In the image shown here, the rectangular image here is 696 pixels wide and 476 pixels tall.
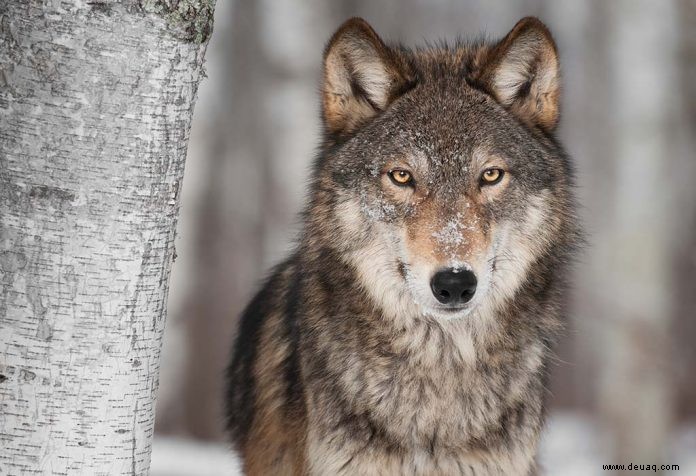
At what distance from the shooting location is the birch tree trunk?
7.64 ft

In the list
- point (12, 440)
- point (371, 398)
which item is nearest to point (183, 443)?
point (371, 398)

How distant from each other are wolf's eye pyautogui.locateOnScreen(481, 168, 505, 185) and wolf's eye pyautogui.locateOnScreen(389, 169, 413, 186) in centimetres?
31

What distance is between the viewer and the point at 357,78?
3910 millimetres

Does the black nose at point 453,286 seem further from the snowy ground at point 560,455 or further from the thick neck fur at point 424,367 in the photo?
the snowy ground at point 560,455

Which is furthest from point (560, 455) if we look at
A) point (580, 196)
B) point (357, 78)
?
point (357, 78)

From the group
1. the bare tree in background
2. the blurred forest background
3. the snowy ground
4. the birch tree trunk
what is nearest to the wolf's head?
the birch tree trunk

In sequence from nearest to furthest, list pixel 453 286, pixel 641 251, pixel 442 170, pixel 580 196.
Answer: pixel 453 286 < pixel 442 170 < pixel 580 196 < pixel 641 251

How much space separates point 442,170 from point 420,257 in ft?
1.25

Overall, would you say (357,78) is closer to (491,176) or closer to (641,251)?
(491,176)

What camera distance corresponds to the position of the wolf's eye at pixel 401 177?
3.60 m

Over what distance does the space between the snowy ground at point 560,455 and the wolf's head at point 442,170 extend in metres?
5.31

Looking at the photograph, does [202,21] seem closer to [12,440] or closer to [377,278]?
[12,440]

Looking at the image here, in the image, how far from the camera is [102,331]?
2430 mm

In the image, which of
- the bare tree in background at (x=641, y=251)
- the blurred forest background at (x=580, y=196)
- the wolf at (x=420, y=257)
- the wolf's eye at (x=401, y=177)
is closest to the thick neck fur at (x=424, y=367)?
the wolf at (x=420, y=257)
